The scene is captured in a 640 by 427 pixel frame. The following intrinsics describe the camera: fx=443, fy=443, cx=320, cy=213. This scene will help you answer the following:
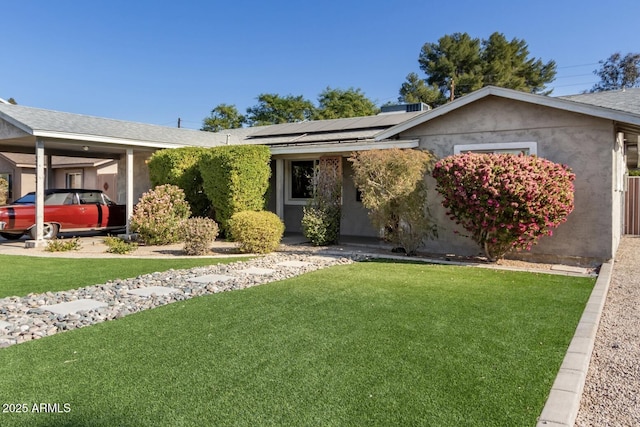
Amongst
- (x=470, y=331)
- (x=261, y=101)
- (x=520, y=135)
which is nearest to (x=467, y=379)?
(x=470, y=331)

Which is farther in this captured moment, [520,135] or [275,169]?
[275,169]

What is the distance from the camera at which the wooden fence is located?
1667 cm

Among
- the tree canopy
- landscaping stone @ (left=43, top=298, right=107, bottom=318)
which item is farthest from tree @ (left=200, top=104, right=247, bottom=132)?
landscaping stone @ (left=43, top=298, right=107, bottom=318)

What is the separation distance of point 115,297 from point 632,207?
18378mm

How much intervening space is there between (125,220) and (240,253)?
6.44 m

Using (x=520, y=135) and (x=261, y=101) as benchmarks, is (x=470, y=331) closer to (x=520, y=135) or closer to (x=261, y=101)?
(x=520, y=135)

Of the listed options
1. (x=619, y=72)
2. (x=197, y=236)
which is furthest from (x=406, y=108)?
(x=619, y=72)

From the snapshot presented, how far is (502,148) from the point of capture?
34.2 feet

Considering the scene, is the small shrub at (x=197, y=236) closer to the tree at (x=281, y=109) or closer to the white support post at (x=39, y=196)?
the white support post at (x=39, y=196)

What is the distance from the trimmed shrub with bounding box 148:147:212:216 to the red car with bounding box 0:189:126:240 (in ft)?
6.19

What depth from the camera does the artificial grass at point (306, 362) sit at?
10.1ft

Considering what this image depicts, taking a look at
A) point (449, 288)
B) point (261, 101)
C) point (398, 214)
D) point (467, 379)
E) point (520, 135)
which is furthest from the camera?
point (261, 101)

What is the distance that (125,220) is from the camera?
15602mm

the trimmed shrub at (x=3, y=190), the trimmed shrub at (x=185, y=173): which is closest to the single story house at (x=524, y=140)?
the trimmed shrub at (x=185, y=173)
